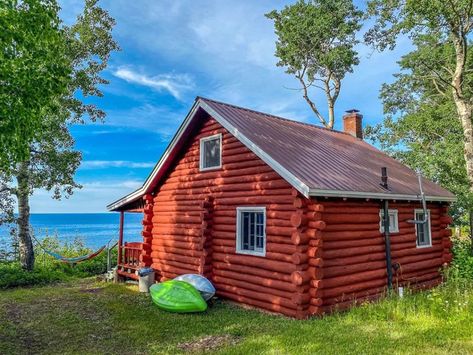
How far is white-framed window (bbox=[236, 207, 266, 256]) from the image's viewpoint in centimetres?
1058

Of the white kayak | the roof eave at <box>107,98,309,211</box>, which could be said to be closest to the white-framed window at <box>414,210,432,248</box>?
the roof eave at <box>107,98,309,211</box>

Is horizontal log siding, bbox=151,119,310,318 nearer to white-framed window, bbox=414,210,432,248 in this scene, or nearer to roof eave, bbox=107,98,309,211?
roof eave, bbox=107,98,309,211

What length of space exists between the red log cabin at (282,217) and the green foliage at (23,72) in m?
5.05

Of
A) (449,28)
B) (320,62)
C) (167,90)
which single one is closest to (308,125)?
(449,28)

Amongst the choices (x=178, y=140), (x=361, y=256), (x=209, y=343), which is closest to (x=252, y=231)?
(x=361, y=256)

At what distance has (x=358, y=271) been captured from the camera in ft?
33.4

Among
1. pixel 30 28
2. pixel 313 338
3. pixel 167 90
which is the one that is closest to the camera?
pixel 313 338

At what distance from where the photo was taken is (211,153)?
12578mm

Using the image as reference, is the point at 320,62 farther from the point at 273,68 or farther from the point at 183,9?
the point at 183,9

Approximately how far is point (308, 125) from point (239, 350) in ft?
37.9

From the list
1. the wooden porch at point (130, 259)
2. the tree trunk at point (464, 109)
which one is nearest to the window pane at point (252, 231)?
the wooden porch at point (130, 259)

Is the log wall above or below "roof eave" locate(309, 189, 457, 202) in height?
below

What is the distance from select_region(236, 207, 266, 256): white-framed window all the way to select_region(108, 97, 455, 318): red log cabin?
0.03 metres

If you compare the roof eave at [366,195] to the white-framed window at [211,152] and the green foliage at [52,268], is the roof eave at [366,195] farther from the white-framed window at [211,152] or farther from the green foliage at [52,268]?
the green foliage at [52,268]
